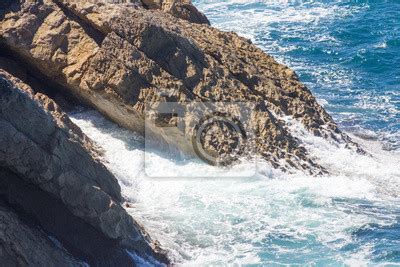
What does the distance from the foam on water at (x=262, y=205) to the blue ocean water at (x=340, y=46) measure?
3.74 meters

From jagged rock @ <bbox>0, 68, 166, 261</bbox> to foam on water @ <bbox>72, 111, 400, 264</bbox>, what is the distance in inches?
84.8

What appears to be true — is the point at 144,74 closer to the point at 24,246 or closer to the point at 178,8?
the point at 178,8

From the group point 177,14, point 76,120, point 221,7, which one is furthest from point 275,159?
point 221,7

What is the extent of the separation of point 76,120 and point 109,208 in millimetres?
7985

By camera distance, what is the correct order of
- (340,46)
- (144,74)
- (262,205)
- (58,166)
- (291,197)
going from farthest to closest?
1. (340,46)
2. (144,74)
3. (291,197)
4. (262,205)
5. (58,166)

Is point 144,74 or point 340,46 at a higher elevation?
point 340,46

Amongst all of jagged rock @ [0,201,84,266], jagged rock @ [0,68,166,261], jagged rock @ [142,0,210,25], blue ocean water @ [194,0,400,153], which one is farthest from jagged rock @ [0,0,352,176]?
jagged rock @ [0,201,84,266]

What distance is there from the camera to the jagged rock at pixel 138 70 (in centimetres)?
2261

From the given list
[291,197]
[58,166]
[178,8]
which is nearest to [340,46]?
[178,8]

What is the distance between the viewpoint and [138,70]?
22.9 metres

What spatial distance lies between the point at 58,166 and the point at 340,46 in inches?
932

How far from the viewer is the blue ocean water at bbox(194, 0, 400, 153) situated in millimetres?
28703

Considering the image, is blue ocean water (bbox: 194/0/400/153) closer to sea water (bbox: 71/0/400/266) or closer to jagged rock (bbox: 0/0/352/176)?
sea water (bbox: 71/0/400/266)

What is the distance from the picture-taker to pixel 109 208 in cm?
1625
